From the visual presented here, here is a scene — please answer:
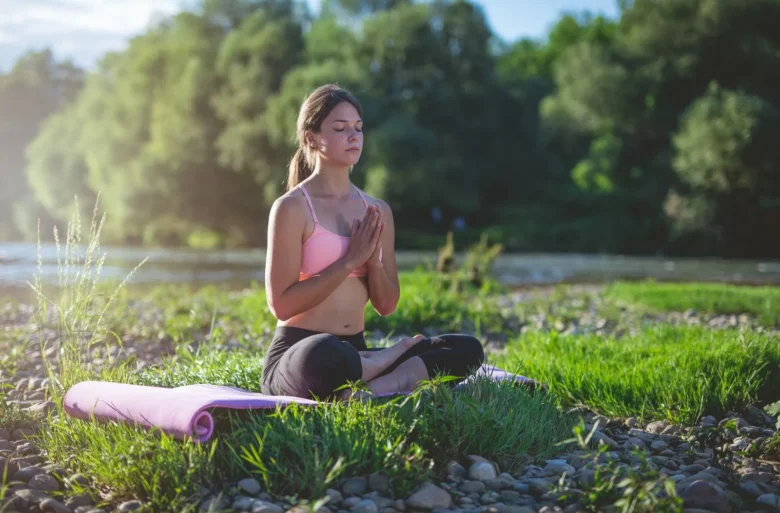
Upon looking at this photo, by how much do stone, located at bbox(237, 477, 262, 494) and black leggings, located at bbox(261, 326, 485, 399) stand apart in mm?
742

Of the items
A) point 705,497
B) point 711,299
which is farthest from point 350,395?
point 711,299

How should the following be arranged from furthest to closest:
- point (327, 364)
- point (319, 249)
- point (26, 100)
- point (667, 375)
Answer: point (26, 100) < point (667, 375) < point (319, 249) < point (327, 364)

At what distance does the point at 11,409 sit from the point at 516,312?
6274mm

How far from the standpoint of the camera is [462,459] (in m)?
3.55

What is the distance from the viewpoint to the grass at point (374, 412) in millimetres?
3236

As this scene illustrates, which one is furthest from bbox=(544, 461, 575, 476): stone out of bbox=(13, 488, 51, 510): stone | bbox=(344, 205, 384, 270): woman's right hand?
bbox=(13, 488, 51, 510): stone

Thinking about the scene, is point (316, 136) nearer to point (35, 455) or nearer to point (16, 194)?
point (35, 455)

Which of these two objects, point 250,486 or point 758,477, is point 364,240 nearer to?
point 250,486

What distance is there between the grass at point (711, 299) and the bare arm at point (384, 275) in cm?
569

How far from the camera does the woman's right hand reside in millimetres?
4105

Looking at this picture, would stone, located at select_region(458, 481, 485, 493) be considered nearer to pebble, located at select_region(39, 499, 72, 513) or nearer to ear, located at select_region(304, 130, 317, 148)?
pebble, located at select_region(39, 499, 72, 513)

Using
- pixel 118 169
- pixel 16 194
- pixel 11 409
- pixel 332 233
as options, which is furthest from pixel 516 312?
pixel 16 194

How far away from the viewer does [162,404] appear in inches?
140

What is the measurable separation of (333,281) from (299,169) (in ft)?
2.99
